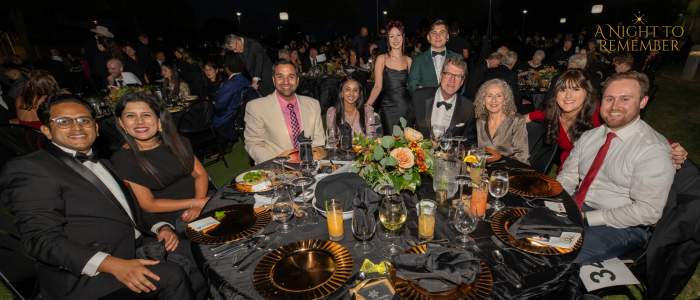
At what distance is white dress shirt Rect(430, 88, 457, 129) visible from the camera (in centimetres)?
349

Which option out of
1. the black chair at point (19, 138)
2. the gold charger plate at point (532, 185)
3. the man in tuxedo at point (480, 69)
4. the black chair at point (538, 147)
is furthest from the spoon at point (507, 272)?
the man in tuxedo at point (480, 69)

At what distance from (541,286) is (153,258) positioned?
1.98m

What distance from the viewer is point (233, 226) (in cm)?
161

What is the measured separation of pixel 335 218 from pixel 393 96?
3.30 meters

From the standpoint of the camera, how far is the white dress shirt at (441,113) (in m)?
3.49

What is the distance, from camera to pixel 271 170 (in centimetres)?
226

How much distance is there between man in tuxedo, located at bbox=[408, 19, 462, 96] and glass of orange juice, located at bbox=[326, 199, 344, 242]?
3.33m

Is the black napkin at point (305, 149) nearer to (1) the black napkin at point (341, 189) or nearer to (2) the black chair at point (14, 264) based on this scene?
(1) the black napkin at point (341, 189)

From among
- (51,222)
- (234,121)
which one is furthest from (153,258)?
(234,121)

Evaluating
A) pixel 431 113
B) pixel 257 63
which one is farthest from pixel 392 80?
pixel 257 63

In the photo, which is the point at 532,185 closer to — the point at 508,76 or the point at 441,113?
the point at 441,113

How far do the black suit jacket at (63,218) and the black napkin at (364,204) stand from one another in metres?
1.39

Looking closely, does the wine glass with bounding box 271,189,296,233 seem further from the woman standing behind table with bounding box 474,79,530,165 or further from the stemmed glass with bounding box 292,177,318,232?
the woman standing behind table with bounding box 474,79,530,165

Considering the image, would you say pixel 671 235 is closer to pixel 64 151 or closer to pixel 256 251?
pixel 256 251
